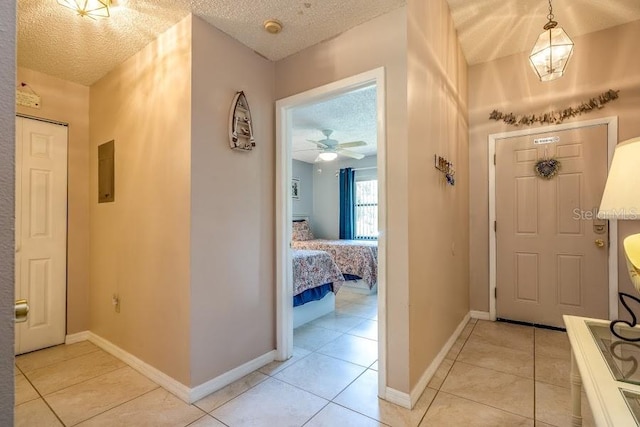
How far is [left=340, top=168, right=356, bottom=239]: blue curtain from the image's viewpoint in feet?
21.5

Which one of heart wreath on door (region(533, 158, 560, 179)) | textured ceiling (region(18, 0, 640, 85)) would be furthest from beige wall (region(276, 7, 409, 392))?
heart wreath on door (region(533, 158, 560, 179))

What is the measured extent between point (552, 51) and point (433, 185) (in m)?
1.13

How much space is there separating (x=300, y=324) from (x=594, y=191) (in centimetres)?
316

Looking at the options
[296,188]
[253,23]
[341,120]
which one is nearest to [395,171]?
[253,23]

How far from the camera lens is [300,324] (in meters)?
3.35

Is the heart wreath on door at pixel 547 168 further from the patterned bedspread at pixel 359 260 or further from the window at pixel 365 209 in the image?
the window at pixel 365 209

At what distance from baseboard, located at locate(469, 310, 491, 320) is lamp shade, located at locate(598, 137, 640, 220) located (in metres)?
2.64

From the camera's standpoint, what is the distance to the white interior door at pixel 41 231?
2.62 meters

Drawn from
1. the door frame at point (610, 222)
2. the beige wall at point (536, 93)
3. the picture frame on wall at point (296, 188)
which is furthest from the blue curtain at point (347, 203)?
the door frame at point (610, 222)

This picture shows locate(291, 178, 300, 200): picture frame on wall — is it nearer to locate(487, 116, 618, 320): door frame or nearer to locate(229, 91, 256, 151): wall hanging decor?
locate(487, 116, 618, 320): door frame

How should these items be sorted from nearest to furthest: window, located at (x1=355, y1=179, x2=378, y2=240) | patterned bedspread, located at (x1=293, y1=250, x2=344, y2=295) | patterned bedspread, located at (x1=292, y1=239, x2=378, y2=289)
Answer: patterned bedspread, located at (x1=293, y1=250, x2=344, y2=295) < patterned bedspread, located at (x1=292, y1=239, x2=378, y2=289) < window, located at (x1=355, y1=179, x2=378, y2=240)

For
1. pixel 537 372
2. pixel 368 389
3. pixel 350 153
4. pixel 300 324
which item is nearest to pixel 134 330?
pixel 300 324

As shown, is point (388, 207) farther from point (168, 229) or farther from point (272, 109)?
point (168, 229)

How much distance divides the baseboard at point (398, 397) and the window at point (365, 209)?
180 inches
